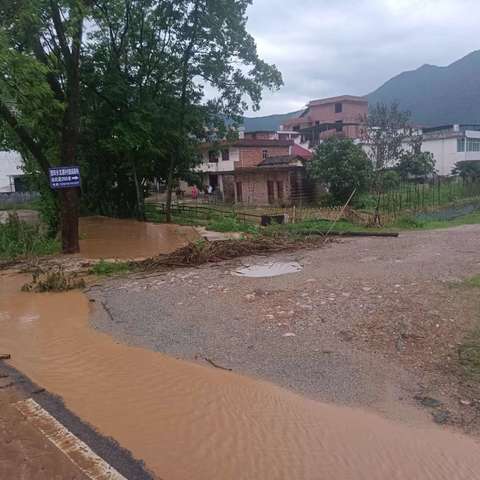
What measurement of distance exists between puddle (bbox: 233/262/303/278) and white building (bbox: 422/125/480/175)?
37732mm

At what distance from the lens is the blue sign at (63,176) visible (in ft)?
48.1

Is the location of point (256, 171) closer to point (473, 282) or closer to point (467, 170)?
point (467, 170)

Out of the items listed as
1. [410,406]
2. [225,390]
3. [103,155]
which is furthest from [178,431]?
[103,155]

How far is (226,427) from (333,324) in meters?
2.82

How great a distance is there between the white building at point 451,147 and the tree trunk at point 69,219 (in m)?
37.9

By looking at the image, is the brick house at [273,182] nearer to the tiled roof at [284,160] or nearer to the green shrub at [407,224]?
the tiled roof at [284,160]

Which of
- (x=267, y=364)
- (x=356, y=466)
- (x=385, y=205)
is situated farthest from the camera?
(x=385, y=205)

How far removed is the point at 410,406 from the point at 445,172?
45.8 m

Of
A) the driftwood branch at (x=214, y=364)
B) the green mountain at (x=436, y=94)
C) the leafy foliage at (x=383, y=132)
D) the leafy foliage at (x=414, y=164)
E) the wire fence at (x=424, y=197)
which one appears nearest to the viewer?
the driftwood branch at (x=214, y=364)

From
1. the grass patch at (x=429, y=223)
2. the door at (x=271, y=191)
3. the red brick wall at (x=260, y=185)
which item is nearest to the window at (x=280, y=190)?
the red brick wall at (x=260, y=185)

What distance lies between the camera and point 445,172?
153 ft

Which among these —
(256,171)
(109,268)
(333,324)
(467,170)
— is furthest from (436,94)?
(333,324)

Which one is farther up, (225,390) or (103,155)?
(103,155)

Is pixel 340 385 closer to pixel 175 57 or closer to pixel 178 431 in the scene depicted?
pixel 178 431
